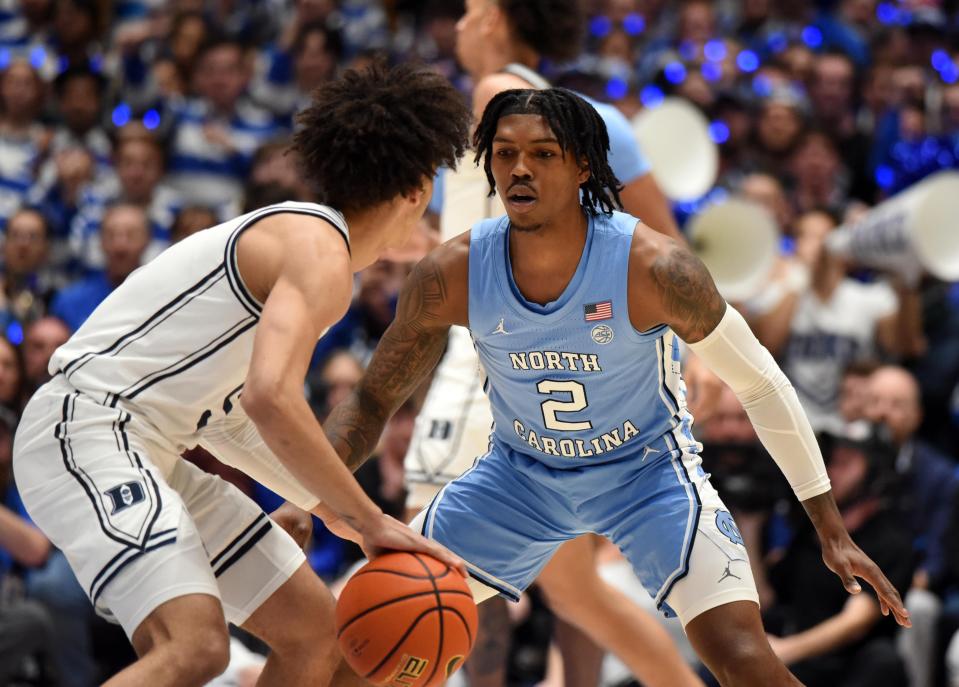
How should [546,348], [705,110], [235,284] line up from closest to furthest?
[235,284], [546,348], [705,110]

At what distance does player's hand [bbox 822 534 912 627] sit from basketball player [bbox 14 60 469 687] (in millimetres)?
1062

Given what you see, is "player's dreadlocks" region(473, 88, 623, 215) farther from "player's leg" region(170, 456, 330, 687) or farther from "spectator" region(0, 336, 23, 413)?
"spectator" region(0, 336, 23, 413)

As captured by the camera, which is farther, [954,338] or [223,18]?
[223,18]

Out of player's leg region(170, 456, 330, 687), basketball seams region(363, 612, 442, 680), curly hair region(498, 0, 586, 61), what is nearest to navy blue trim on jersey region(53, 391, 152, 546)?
player's leg region(170, 456, 330, 687)

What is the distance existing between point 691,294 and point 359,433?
3.27 feet

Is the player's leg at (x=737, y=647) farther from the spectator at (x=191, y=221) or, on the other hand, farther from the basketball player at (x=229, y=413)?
the spectator at (x=191, y=221)

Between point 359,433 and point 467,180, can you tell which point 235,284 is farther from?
point 467,180

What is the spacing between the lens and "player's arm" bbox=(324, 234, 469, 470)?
3.88m

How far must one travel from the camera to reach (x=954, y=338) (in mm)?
7742

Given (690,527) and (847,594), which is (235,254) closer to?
(690,527)

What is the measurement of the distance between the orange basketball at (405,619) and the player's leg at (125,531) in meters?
0.33

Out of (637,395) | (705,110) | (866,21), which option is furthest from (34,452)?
(866,21)

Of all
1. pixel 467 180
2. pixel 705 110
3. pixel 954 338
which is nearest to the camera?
pixel 467 180

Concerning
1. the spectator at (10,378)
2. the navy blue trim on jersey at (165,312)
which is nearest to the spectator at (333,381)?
the spectator at (10,378)
